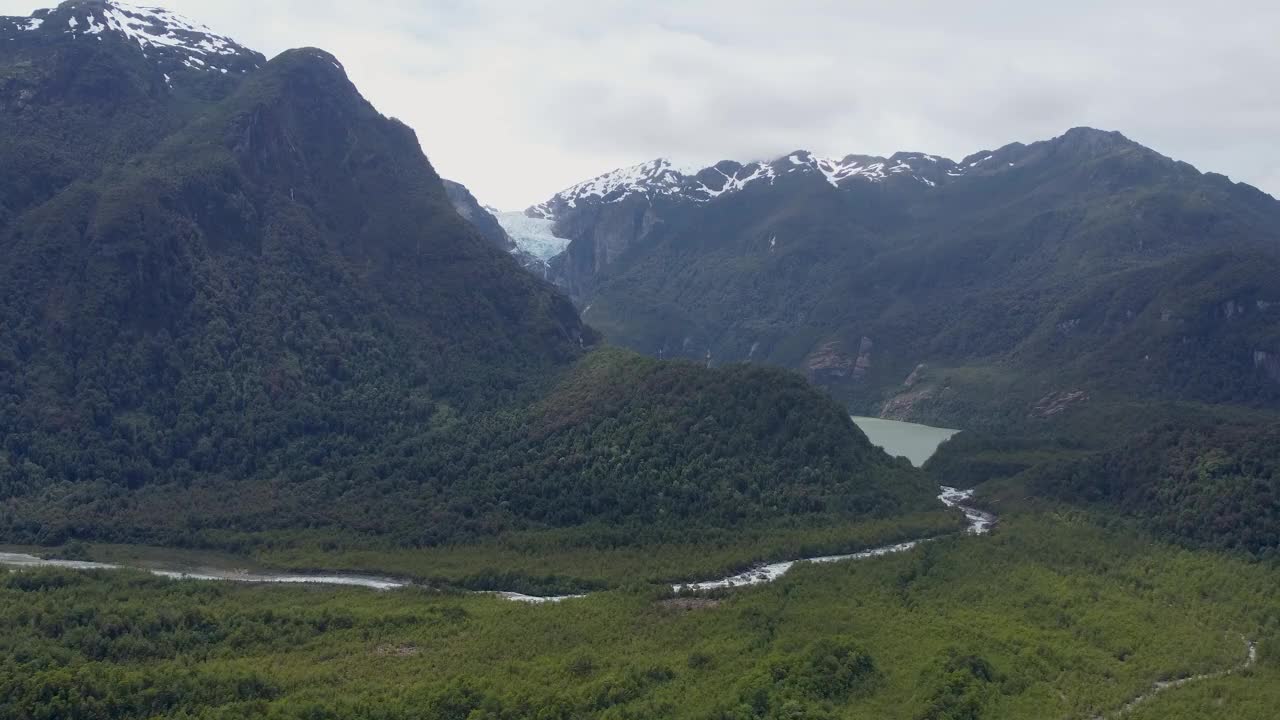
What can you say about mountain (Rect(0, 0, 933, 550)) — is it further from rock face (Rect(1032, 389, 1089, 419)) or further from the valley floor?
rock face (Rect(1032, 389, 1089, 419))

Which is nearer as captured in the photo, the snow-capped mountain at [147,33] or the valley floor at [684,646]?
the valley floor at [684,646]

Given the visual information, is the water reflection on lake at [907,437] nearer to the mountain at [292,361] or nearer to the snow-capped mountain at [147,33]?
the mountain at [292,361]

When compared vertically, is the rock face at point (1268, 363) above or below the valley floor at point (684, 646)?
above

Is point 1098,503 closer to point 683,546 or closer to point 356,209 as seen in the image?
point 683,546

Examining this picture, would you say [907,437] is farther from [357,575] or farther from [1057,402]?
[357,575]

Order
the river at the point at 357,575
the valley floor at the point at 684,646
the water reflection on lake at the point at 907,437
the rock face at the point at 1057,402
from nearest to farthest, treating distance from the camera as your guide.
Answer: the valley floor at the point at 684,646, the river at the point at 357,575, the water reflection on lake at the point at 907,437, the rock face at the point at 1057,402

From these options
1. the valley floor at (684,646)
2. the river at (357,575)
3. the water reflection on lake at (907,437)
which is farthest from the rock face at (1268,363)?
the valley floor at (684,646)
